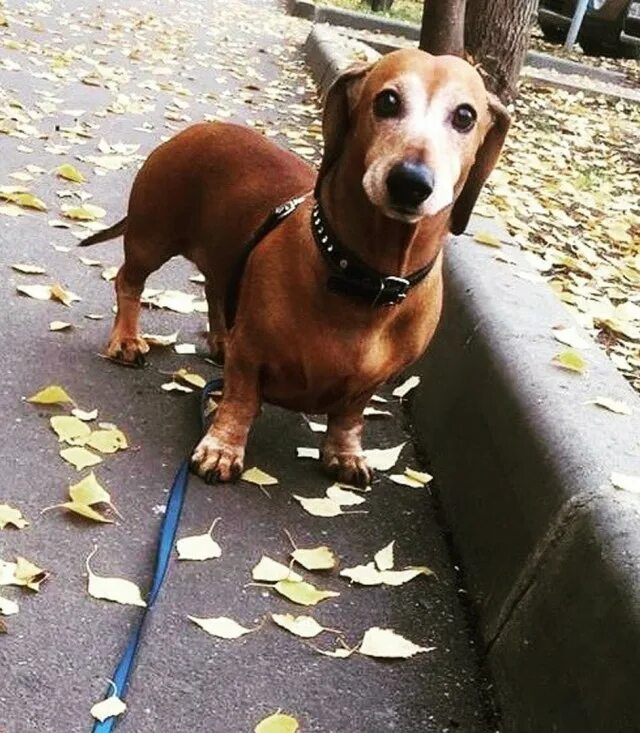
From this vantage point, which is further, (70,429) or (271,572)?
(70,429)

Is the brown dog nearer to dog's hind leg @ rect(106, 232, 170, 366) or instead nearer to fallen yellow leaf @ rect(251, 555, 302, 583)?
dog's hind leg @ rect(106, 232, 170, 366)

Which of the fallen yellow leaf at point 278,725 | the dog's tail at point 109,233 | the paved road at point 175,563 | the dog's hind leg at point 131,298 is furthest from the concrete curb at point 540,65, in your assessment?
the fallen yellow leaf at point 278,725

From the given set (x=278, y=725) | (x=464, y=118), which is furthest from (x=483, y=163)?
(x=278, y=725)

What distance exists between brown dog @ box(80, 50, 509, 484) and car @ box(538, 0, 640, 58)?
1497 centimetres

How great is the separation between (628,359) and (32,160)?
3123 mm

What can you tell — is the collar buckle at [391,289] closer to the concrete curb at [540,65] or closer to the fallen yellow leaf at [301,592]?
the fallen yellow leaf at [301,592]

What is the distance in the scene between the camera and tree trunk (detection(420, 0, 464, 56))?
7.35m

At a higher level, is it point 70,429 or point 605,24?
point 70,429

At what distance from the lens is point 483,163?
3.02 meters

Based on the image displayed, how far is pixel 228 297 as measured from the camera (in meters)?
3.36

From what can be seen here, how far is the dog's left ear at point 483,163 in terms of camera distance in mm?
2953

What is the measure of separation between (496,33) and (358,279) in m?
6.25

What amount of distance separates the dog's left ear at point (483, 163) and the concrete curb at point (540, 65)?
8.81m

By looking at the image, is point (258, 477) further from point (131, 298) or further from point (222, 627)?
point (131, 298)
